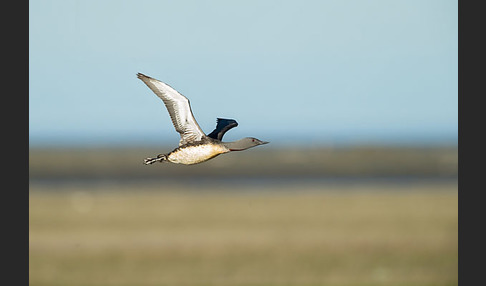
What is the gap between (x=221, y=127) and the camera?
45.9ft

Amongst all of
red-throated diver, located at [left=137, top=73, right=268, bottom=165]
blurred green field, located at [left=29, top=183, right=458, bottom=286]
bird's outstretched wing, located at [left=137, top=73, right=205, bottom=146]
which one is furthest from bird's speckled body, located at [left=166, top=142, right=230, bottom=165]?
blurred green field, located at [left=29, top=183, right=458, bottom=286]

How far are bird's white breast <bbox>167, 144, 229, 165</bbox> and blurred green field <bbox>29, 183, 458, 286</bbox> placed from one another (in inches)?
666

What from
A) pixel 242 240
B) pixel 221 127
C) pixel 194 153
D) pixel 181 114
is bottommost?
pixel 242 240

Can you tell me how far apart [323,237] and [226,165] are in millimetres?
46791

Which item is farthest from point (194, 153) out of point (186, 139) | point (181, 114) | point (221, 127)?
point (221, 127)

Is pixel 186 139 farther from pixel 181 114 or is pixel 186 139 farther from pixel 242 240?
pixel 242 240

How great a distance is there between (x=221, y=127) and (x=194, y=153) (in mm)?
1759

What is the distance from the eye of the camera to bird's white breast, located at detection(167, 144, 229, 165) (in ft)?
40.1

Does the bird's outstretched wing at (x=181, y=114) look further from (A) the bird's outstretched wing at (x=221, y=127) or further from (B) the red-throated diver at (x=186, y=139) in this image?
(A) the bird's outstretched wing at (x=221, y=127)

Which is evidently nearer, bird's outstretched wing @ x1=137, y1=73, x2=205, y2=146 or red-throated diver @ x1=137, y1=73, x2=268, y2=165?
red-throated diver @ x1=137, y1=73, x2=268, y2=165

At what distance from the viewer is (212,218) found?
40844 mm

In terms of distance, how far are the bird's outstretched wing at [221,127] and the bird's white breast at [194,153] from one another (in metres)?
1.15

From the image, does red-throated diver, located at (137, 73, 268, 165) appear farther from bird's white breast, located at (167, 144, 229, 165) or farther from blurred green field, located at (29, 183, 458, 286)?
blurred green field, located at (29, 183, 458, 286)

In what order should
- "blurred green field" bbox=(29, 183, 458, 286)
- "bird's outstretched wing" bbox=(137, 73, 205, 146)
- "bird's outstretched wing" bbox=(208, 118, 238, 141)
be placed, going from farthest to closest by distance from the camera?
"blurred green field" bbox=(29, 183, 458, 286), "bird's outstretched wing" bbox=(208, 118, 238, 141), "bird's outstretched wing" bbox=(137, 73, 205, 146)
